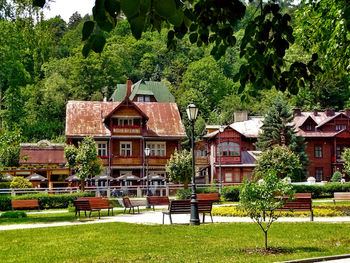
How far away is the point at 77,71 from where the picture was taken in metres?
78.3

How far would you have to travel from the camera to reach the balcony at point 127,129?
5062 cm

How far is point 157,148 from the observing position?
52438 millimetres

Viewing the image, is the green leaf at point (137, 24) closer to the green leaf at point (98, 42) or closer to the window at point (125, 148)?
the green leaf at point (98, 42)

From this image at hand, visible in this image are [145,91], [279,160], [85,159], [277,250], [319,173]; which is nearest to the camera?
[277,250]

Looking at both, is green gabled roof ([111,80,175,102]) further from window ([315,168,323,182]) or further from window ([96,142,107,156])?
window ([315,168,323,182])

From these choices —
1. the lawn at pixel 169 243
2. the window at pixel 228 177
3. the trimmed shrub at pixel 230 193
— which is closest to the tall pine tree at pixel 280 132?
the window at pixel 228 177

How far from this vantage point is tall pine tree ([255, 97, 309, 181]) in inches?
2103

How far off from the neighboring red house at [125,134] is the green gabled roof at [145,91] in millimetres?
22913

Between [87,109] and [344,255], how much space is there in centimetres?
4486

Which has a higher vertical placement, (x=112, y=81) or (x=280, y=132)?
(x=112, y=81)

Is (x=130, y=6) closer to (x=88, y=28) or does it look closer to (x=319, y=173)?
(x=88, y=28)

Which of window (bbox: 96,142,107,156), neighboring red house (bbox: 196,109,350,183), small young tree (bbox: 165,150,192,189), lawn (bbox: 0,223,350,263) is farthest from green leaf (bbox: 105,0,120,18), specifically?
neighboring red house (bbox: 196,109,350,183)

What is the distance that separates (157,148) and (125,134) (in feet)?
13.0

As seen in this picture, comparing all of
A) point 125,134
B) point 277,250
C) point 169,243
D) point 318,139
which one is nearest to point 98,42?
point 277,250
